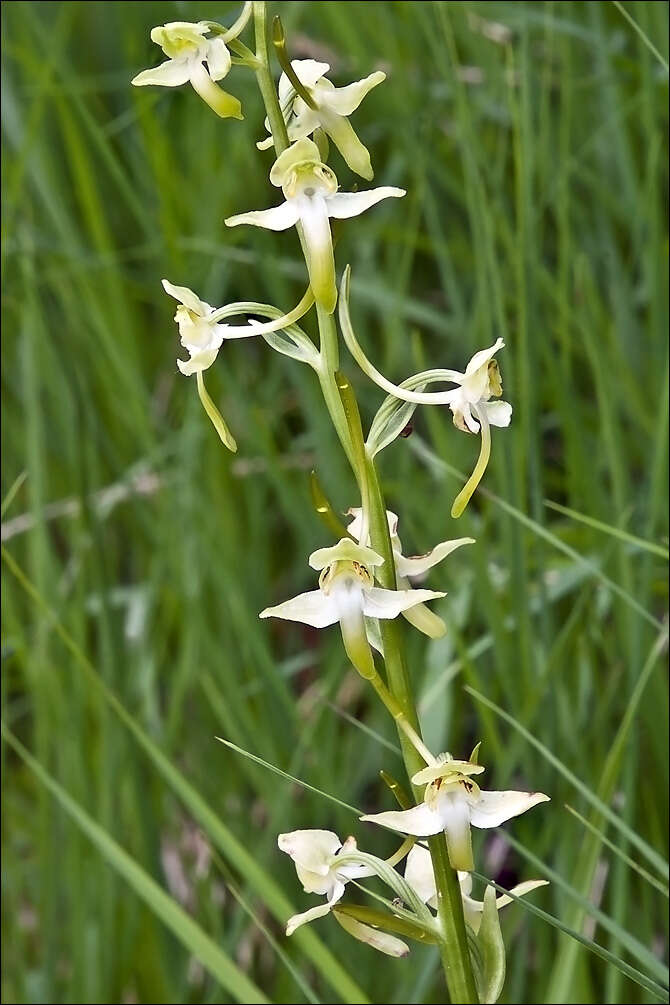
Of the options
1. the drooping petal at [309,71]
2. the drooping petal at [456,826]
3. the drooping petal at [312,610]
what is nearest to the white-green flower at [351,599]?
the drooping petal at [312,610]

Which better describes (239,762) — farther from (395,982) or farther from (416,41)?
(416,41)

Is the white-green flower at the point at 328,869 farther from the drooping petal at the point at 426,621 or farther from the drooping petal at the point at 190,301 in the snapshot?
the drooping petal at the point at 190,301

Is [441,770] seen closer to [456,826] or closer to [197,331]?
[456,826]

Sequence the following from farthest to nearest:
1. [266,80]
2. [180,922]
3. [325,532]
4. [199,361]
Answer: [325,532] → [180,922] → [199,361] → [266,80]

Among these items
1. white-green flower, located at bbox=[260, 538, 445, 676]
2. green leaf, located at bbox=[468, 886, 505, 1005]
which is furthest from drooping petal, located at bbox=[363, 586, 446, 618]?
green leaf, located at bbox=[468, 886, 505, 1005]

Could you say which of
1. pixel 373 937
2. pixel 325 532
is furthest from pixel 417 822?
pixel 325 532

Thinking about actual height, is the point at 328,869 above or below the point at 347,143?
below

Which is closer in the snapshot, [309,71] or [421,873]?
[309,71]
